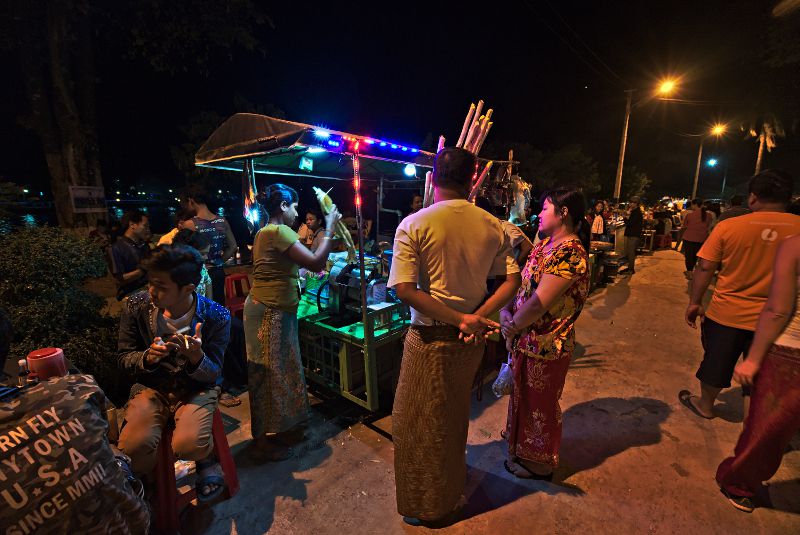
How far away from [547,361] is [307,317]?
2260 millimetres

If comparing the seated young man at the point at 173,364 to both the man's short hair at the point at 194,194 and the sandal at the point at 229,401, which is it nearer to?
the sandal at the point at 229,401

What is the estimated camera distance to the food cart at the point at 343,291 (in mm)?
2879

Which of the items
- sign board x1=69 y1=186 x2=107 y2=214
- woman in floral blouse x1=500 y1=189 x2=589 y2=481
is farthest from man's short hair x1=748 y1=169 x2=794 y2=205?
sign board x1=69 y1=186 x2=107 y2=214

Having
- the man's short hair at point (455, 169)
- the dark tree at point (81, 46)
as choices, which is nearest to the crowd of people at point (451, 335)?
the man's short hair at point (455, 169)

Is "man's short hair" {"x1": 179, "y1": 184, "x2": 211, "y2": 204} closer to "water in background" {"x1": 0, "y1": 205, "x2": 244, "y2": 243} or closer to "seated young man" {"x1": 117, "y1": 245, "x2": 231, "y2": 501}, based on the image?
"water in background" {"x1": 0, "y1": 205, "x2": 244, "y2": 243}

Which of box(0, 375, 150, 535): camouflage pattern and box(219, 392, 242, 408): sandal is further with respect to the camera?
box(219, 392, 242, 408): sandal

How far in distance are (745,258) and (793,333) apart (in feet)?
3.08

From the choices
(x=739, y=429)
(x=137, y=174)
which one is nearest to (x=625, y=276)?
(x=739, y=429)

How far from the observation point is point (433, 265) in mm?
1851

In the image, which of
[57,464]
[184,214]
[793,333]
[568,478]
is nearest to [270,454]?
[57,464]

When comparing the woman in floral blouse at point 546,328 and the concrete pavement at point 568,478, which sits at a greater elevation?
the woman in floral blouse at point 546,328

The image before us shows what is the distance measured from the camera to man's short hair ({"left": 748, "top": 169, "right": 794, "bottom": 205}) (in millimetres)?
2576

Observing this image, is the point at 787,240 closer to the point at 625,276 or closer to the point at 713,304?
the point at 713,304

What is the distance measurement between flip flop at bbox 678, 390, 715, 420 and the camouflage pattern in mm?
4304
